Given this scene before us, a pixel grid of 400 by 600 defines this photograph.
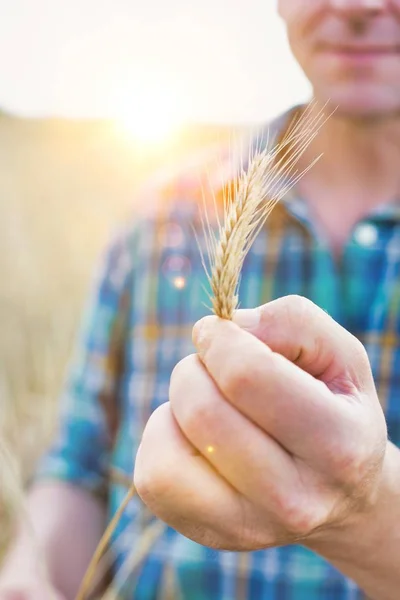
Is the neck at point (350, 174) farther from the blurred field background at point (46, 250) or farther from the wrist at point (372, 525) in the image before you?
the wrist at point (372, 525)

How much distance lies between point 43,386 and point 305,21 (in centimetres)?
112

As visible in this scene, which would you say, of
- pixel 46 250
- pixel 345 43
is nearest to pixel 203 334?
pixel 345 43

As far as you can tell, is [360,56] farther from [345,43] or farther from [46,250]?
[46,250]

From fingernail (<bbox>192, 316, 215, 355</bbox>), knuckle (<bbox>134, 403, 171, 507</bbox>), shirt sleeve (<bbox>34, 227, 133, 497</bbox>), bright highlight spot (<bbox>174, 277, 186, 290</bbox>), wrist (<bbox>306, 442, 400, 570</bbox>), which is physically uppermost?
fingernail (<bbox>192, 316, 215, 355</bbox>)

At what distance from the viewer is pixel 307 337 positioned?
34 centimetres

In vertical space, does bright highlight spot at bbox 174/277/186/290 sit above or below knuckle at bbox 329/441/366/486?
below

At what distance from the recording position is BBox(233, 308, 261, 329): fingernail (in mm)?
333

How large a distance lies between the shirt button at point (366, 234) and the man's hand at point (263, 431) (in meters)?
0.52

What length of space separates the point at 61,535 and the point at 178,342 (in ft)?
0.94

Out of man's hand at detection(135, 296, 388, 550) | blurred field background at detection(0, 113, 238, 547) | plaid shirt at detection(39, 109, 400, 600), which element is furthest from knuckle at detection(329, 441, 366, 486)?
plaid shirt at detection(39, 109, 400, 600)

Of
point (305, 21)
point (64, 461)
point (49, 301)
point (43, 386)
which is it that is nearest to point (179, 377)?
point (305, 21)

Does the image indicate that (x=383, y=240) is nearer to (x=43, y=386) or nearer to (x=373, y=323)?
(x=373, y=323)

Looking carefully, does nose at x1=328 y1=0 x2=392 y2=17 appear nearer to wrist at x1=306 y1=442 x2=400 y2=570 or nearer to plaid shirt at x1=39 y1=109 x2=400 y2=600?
plaid shirt at x1=39 y1=109 x2=400 y2=600

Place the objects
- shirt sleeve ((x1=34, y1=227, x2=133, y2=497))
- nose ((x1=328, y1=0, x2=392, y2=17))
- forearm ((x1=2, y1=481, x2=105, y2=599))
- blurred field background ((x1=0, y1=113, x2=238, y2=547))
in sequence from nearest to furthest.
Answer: nose ((x1=328, y1=0, x2=392, y2=17)) < forearm ((x1=2, y1=481, x2=105, y2=599)) < shirt sleeve ((x1=34, y1=227, x2=133, y2=497)) < blurred field background ((x1=0, y1=113, x2=238, y2=547))
